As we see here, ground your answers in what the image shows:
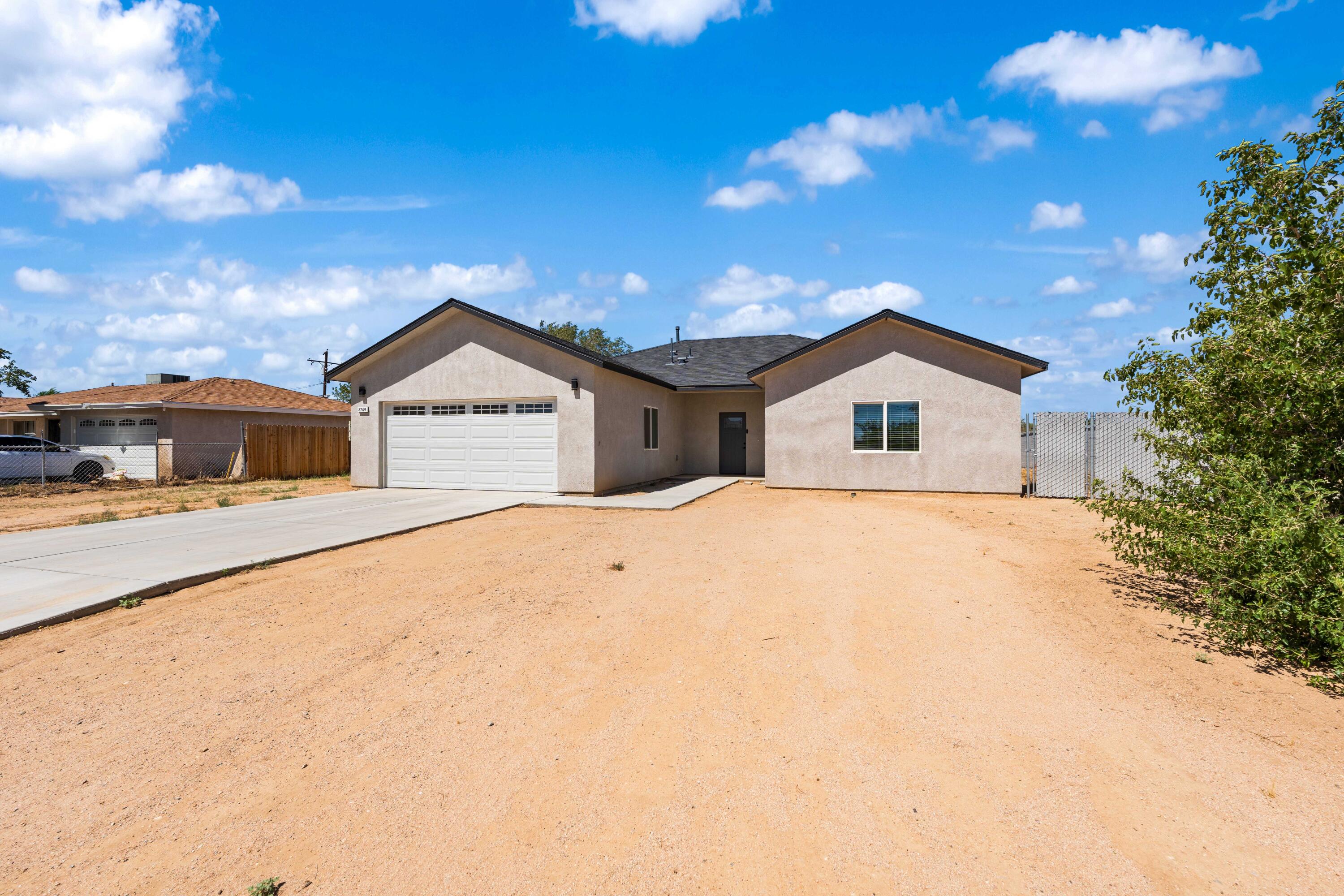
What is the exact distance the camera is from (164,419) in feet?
67.4

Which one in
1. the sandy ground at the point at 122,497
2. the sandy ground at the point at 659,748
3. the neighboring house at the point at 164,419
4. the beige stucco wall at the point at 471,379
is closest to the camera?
the sandy ground at the point at 659,748

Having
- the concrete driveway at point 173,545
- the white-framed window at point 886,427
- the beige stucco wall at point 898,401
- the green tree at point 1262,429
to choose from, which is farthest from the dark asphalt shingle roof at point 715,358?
the green tree at point 1262,429

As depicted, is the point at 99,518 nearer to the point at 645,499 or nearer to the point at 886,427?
the point at 645,499

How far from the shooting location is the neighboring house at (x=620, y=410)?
47.5 ft

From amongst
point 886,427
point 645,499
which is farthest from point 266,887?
point 886,427

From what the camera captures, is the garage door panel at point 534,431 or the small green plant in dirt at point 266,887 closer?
the small green plant in dirt at point 266,887

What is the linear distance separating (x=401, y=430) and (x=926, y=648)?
47.8ft

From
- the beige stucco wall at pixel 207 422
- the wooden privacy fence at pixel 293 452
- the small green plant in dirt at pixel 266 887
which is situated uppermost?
the beige stucco wall at pixel 207 422

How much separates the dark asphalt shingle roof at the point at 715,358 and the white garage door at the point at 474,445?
229 inches

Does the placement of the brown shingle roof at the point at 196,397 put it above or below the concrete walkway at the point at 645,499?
above

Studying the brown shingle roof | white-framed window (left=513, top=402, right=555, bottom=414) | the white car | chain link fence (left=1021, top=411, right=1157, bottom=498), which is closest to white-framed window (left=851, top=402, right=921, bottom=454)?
chain link fence (left=1021, top=411, right=1157, bottom=498)

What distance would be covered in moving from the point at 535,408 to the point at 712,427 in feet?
24.0

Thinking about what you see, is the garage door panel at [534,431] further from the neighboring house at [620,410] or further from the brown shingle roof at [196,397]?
the brown shingle roof at [196,397]

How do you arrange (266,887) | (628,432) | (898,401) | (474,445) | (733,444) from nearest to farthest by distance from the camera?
(266,887)
(474,445)
(898,401)
(628,432)
(733,444)
